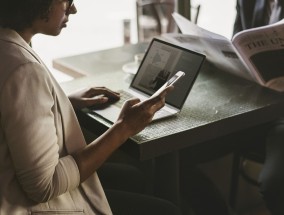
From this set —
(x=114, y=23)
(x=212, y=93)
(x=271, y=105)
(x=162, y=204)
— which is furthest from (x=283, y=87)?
(x=114, y=23)

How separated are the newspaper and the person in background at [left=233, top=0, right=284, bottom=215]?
0.19 m

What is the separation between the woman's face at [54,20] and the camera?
3.16ft

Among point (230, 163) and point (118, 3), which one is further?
point (118, 3)

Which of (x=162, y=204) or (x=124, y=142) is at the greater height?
(x=124, y=142)

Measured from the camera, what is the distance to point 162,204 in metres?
1.20

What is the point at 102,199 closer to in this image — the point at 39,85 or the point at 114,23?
the point at 39,85

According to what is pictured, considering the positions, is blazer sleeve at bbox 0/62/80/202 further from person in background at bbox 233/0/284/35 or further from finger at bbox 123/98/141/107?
person in background at bbox 233/0/284/35

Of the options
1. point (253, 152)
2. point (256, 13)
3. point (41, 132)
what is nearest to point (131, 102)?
point (41, 132)

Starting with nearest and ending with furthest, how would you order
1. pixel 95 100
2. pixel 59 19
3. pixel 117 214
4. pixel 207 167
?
pixel 59 19, pixel 117 214, pixel 95 100, pixel 207 167

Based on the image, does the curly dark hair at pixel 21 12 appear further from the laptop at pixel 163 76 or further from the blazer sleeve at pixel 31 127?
the laptop at pixel 163 76

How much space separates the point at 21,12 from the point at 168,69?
1.63 ft

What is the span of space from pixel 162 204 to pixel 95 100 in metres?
0.34

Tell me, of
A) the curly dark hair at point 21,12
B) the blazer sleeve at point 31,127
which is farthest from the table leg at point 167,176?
the curly dark hair at point 21,12

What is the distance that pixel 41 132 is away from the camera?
0.87m
